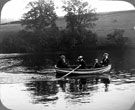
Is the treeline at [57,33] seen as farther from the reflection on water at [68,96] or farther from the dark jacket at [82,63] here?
the reflection on water at [68,96]

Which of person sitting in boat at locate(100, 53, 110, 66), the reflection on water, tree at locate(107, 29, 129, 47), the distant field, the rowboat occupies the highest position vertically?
the distant field

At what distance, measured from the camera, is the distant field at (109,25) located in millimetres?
5895

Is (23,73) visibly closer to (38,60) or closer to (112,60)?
(38,60)

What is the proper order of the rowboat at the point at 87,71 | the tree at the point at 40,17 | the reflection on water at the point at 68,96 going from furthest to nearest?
1. the rowboat at the point at 87,71
2. the tree at the point at 40,17
3. the reflection on water at the point at 68,96

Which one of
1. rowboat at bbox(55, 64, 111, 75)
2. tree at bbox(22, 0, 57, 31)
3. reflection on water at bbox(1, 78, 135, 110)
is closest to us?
reflection on water at bbox(1, 78, 135, 110)

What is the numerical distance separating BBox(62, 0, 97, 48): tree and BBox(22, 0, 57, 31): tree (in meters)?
0.09

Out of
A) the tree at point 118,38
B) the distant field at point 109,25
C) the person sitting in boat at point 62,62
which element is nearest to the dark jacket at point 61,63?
the person sitting in boat at point 62,62

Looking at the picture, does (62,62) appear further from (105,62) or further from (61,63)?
(105,62)

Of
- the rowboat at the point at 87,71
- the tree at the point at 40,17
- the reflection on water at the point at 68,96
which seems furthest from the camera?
the rowboat at the point at 87,71

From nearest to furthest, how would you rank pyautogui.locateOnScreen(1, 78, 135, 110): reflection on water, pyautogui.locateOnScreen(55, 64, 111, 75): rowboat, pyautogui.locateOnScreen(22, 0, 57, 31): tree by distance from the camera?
pyautogui.locateOnScreen(1, 78, 135, 110): reflection on water < pyautogui.locateOnScreen(22, 0, 57, 31): tree < pyautogui.locateOnScreen(55, 64, 111, 75): rowboat

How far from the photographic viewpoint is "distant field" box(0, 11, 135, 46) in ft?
19.3

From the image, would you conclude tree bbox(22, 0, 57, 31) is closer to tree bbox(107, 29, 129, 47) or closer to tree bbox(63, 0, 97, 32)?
tree bbox(63, 0, 97, 32)

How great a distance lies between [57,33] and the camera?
5.94 meters

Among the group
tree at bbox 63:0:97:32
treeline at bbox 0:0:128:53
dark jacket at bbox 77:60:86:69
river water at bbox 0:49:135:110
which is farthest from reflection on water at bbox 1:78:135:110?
tree at bbox 63:0:97:32
